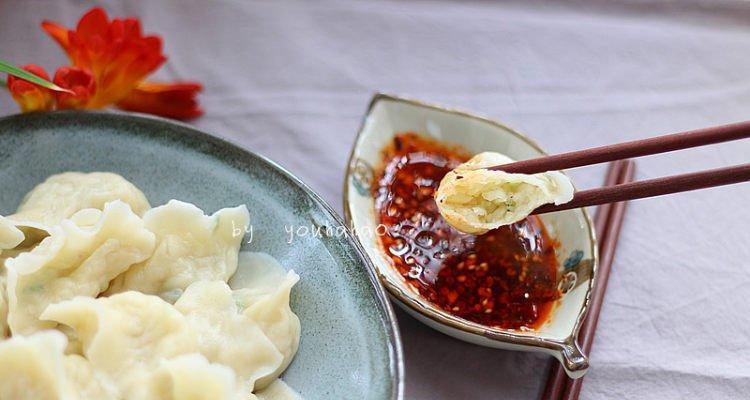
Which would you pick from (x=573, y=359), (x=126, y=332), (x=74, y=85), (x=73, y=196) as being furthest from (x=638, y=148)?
(x=74, y=85)

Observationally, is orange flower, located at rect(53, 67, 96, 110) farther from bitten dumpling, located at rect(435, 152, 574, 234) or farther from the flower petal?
bitten dumpling, located at rect(435, 152, 574, 234)

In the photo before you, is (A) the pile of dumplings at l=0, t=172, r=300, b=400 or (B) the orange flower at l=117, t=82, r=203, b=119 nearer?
(A) the pile of dumplings at l=0, t=172, r=300, b=400

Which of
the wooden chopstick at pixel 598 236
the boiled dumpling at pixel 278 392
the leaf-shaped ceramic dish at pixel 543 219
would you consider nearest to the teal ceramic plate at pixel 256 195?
the boiled dumpling at pixel 278 392

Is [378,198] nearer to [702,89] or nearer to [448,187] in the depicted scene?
[448,187]

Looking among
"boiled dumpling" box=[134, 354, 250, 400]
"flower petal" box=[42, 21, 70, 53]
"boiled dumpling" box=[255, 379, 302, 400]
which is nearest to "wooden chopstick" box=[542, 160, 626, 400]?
"boiled dumpling" box=[255, 379, 302, 400]

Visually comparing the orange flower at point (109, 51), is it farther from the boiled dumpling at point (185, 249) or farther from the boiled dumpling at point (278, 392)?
the boiled dumpling at point (278, 392)

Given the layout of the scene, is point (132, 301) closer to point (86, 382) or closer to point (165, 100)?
point (86, 382)

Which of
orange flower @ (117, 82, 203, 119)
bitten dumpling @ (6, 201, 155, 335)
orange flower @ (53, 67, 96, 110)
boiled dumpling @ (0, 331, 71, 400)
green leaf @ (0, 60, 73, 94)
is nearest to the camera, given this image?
boiled dumpling @ (0, 331, 71, 400)
